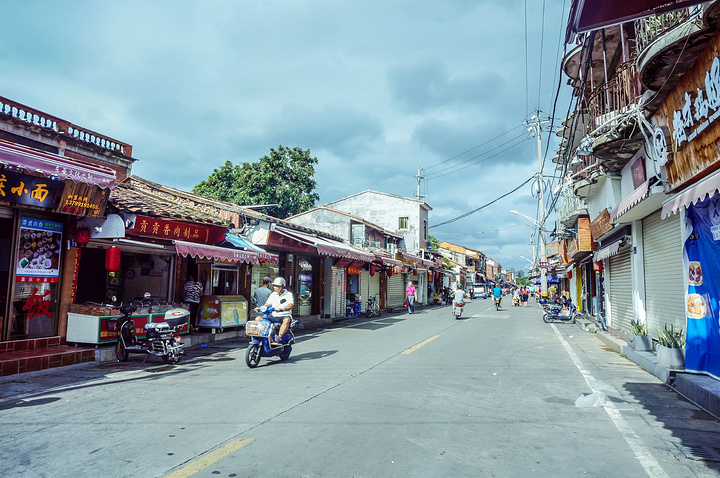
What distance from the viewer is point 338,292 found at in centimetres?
2306

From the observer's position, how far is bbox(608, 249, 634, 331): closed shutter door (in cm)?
1316

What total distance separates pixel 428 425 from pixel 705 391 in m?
4.12

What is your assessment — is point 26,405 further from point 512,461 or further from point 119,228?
point 512,461

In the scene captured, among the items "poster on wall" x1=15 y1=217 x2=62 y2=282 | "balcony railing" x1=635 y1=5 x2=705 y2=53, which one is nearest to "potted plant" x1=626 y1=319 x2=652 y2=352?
"balcony railing" x1=635 y1=5 x2=705 y2=53

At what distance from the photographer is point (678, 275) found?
9.16 meters

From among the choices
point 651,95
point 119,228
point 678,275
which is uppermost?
point 651,95

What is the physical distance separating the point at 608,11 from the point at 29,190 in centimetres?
993

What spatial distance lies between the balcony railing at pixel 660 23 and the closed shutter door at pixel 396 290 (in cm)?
2527

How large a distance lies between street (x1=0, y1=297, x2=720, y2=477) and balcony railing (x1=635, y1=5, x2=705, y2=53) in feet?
18.2

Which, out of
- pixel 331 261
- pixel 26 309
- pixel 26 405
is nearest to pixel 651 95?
pixel 26 405

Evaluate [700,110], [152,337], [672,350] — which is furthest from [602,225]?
[152,337]

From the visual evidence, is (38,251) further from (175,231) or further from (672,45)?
(672,45)

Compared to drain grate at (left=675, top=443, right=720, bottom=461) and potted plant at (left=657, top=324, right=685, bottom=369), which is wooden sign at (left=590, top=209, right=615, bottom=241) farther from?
drain grate at (left=675, top=443, right=720, bottom=461)

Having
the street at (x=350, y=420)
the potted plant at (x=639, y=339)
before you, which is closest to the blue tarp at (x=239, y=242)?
the street at (x=350, y=420)
